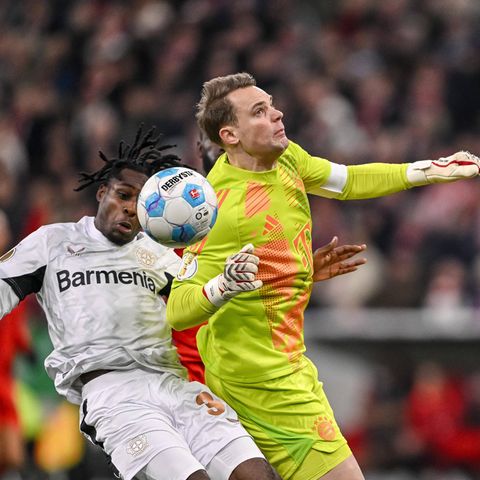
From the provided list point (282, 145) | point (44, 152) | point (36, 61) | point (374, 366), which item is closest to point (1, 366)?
point (374, 366)

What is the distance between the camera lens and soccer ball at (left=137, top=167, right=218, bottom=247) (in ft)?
18.6

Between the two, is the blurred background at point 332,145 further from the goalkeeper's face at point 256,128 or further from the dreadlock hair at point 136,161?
the goalkeeper's face at point 256,128

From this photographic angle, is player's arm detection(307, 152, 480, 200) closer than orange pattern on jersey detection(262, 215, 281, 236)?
No

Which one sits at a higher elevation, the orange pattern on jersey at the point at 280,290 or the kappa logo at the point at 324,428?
the orange pattern on jersey at the point at 280,290

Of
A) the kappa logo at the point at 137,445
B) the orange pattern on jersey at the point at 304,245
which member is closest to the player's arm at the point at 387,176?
the orange pattern on jersey at the point at 304,245

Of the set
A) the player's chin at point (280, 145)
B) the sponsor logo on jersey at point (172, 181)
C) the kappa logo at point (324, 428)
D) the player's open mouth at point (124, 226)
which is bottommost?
the kappa logo at point (324, 428)

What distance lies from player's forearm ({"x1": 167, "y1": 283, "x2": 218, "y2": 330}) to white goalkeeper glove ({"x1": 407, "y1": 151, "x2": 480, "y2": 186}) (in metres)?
1.19

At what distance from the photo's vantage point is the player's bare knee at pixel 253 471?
18.8 feet

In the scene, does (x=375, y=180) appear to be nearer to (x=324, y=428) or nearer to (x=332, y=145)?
(x=324, y=428)

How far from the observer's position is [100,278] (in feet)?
20.3

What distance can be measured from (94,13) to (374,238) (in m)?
5.56

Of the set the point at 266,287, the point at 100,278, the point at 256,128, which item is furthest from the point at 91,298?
the point at 256,128

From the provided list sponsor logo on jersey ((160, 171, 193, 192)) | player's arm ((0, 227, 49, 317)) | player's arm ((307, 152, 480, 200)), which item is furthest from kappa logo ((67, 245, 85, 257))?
player's arm ((307, 152, 480, 200))

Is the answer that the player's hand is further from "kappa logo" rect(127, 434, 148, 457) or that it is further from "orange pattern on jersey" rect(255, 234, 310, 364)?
"kappa logo" rect(127, 434, 148, 457)
